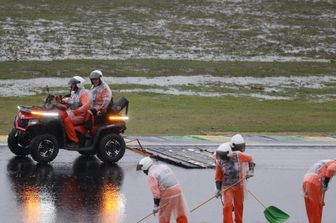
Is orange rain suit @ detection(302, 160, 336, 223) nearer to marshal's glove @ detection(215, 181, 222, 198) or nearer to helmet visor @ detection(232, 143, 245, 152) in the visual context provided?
helmet visor @ detection(232, 143, 245, 152)

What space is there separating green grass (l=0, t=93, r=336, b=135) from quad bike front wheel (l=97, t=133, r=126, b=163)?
5.64 metres

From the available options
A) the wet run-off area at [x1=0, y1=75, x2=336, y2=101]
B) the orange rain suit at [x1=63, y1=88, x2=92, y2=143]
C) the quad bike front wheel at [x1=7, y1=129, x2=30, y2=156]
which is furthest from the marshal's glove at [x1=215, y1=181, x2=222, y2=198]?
the wet run-off area at [x1=0, y1=75, x2=336, y2=101]

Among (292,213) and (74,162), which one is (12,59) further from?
(292,213)

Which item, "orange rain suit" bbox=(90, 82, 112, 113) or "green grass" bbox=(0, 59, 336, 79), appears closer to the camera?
"orange rain suit" bbox=(90, 82, 112, 113)

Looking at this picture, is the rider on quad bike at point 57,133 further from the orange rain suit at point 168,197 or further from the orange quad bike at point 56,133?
the orange rain suit at point 168,197

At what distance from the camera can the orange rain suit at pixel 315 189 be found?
1616 cm

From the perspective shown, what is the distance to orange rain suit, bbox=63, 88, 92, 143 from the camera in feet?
72.3

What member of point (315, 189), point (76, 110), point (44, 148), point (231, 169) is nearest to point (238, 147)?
point (231, 169)

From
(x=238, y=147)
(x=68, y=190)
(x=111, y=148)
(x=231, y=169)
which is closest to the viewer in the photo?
(x=231, y=169)

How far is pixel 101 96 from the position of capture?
22.5 metres

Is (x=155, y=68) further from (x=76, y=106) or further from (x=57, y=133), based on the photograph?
(x=57, y=133)

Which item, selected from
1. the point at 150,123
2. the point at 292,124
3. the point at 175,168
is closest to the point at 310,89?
the point at 292,124

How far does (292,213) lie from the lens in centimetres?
1847

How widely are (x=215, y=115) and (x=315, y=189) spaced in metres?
16.7
